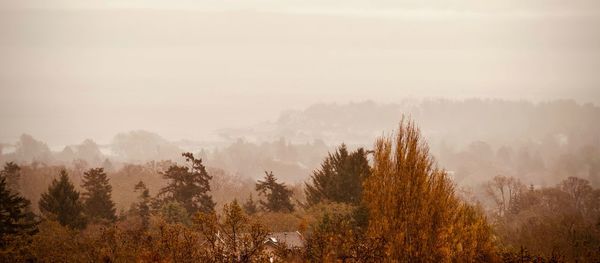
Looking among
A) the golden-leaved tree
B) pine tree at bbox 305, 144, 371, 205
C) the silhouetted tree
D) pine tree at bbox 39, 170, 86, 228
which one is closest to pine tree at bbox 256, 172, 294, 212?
pine tree at bbox 305, 144, 371, 205

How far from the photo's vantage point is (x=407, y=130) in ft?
66.4

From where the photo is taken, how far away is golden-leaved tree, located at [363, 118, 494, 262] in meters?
20.1

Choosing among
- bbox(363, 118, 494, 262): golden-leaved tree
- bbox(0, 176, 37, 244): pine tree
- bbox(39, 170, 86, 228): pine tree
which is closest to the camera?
bbox(363, 118, 494, 262): golden-leaved tree

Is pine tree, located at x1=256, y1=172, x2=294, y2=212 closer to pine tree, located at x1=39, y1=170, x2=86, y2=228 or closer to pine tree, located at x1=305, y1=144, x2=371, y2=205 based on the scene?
pine tree, located at x1=305, y1=144, x2=371, y2=205

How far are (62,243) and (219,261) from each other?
1050cm

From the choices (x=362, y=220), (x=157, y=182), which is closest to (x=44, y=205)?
(x=362, y=220)

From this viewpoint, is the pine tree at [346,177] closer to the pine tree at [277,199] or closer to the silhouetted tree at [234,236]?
the pine tree at [277,199]

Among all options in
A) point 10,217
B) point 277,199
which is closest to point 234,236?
point 10,217

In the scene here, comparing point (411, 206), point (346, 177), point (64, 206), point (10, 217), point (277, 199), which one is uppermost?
point (346, 177)

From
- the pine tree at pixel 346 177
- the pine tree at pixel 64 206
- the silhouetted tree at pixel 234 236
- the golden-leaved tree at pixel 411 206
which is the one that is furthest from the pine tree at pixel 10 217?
the pine tree at pixel 346 177

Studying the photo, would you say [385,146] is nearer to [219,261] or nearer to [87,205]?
[219,261]

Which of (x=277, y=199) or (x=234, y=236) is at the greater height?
(x=277, y=199)

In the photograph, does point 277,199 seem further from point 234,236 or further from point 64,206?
point 234,236

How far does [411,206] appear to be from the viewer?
2044cm
